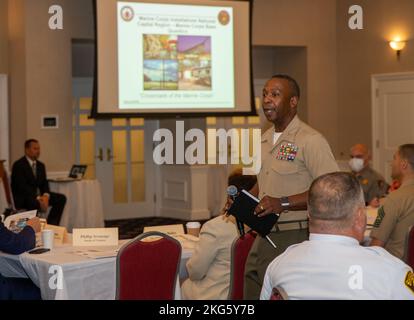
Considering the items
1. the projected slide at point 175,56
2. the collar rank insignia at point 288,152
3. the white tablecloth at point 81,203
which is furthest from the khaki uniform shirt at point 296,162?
the white tablecloth at point 81,203

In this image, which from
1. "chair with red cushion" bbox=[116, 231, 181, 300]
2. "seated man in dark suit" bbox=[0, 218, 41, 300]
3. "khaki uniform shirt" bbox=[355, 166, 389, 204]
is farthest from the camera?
"khaki uniform shirt" bbox=[355, 166, 389, 204]

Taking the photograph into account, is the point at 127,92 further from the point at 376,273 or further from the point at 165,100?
the point at 376,273

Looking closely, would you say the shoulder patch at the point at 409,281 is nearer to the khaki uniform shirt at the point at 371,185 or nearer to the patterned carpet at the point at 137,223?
the khaki uniform shirt at the point at 371,185

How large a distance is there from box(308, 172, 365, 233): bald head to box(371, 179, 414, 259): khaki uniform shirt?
2.12m

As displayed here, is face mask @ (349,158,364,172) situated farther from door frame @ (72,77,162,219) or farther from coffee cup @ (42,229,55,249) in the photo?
door frame @ (72,77,162,219)

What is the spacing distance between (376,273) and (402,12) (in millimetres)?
9244

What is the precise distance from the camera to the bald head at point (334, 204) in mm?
2162

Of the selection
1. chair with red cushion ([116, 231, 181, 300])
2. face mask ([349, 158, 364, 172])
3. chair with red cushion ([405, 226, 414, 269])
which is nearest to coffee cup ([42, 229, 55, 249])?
chair with red cushion ([116, 231, 181, 300])

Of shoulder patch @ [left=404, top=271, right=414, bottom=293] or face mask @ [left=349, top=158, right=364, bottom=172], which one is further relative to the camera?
face mask @ [left=349, top=158, right=364, bottom=172]

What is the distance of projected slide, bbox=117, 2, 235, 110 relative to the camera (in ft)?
31.6

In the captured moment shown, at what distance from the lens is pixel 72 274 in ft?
12.8
